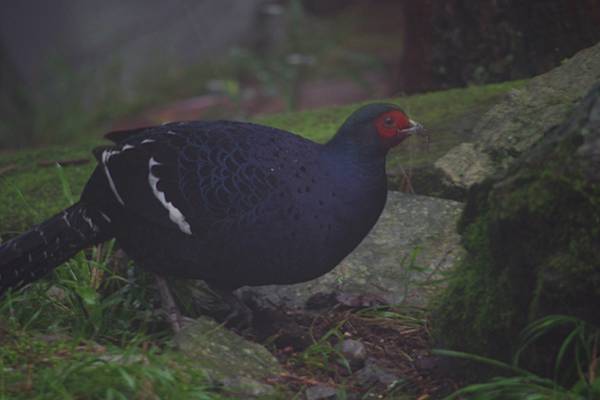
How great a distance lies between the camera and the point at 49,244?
11.3ft

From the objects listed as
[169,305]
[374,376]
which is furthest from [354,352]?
[169,305]

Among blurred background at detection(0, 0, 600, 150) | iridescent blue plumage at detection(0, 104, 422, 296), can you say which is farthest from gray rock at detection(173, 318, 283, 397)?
blurred background at detection(0, 0, 600, 150)

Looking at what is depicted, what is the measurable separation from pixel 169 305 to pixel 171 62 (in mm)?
5752

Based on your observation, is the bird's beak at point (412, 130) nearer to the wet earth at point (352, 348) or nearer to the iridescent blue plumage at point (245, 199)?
the iridescent blue plumage at point (245, 199)

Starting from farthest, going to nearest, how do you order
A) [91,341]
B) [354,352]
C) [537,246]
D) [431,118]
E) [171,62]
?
[171,62] < [431,118] < [354,352] < [91,341] < [537,246]

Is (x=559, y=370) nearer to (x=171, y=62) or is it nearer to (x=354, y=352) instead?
(x=354, y=352)

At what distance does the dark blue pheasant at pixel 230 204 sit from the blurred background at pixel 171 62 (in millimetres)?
2955

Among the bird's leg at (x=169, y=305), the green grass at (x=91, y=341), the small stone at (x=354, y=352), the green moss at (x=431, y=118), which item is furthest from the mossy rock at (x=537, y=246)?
the green moss at (x=431, y=118)

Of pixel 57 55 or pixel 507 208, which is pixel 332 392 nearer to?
pixel 507 208

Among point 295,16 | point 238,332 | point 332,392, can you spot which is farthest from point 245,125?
Answer: point 295,16

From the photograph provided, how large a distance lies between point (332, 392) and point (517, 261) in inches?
30.7

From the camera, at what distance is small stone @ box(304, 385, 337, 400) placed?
299 centimetres

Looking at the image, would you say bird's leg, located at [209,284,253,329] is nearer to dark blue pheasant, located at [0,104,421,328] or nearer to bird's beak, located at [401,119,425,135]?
dark blue pheasant, located at [0,104,421,328]

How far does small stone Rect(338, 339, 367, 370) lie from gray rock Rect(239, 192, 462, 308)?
0.32 m
